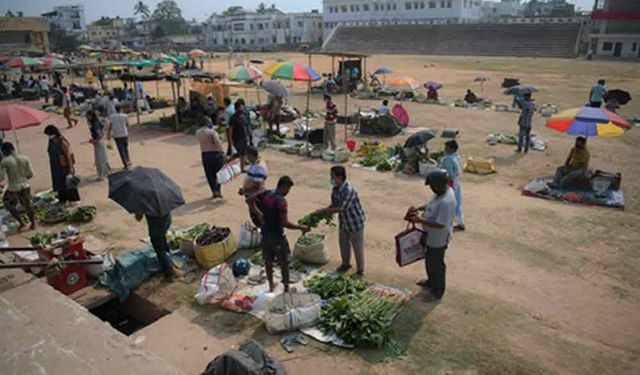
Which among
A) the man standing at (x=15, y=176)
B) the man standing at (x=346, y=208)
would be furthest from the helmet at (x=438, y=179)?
the man standing at (x=15, y=176)

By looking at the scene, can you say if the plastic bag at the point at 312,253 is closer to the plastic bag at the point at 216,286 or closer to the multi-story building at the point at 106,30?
the plastic bag at the point at 216,286

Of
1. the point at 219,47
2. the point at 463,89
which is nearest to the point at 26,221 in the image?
the point at 463,89

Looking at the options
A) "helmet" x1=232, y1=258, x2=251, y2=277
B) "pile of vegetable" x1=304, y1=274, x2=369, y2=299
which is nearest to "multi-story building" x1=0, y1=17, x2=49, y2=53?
"helmet" x1=232, y1=258, x2=251, y2=277

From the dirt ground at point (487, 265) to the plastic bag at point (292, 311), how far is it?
0.18 metres

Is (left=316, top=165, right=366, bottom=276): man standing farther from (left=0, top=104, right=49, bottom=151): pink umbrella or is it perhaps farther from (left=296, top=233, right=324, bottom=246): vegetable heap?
(left=0, top=104, right=49, bottom=151): pink umbrella

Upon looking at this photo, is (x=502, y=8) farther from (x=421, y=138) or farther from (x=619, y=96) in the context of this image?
(x=421, y=138)

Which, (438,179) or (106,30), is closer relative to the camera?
(438,179)

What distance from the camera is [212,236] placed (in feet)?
25.4

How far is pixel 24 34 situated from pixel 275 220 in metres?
72.0

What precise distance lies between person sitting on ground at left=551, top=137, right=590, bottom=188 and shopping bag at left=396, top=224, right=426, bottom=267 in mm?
6324

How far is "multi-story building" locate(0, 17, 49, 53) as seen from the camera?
2340 inches

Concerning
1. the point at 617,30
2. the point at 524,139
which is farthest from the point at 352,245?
the point at 617,30

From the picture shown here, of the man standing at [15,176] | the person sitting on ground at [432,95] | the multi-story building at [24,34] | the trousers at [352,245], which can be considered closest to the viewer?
the trousers at [352,245]

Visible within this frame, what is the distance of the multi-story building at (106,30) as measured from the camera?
361ft
